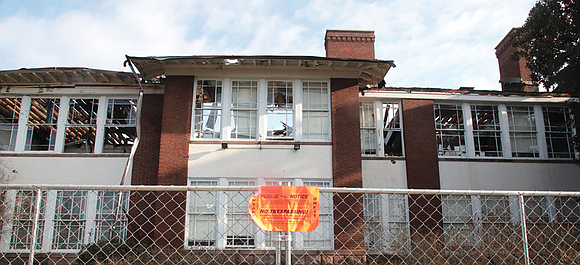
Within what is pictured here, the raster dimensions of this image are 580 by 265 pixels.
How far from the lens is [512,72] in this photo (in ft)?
56.3

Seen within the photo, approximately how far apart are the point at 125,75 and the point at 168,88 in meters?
1.46

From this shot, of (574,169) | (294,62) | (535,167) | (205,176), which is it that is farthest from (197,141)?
(574,169)

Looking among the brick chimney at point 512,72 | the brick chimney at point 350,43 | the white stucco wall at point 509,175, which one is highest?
the brick chimney at point 350,43

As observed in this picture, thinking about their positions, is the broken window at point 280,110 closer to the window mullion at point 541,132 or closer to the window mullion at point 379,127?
the window mullion at point 379,127

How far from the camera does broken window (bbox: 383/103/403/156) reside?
13828mm

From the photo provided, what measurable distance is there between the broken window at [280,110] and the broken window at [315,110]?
0.41m

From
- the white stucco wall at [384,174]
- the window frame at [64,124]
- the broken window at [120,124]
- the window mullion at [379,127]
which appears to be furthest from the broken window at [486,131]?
the broken window at [120,124]

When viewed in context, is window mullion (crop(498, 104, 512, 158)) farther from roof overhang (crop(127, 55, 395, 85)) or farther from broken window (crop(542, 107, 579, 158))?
roof overhang (crop(127, 55, 395, 85))

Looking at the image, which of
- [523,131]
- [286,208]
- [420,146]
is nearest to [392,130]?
[420,146]

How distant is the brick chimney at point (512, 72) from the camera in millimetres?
16656

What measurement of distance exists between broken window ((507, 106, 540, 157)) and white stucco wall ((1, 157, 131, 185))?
1285 centimetres

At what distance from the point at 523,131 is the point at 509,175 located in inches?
69.6

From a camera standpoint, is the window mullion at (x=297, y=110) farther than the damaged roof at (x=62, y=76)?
No

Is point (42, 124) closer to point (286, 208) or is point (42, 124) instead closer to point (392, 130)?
point (392, 130)
